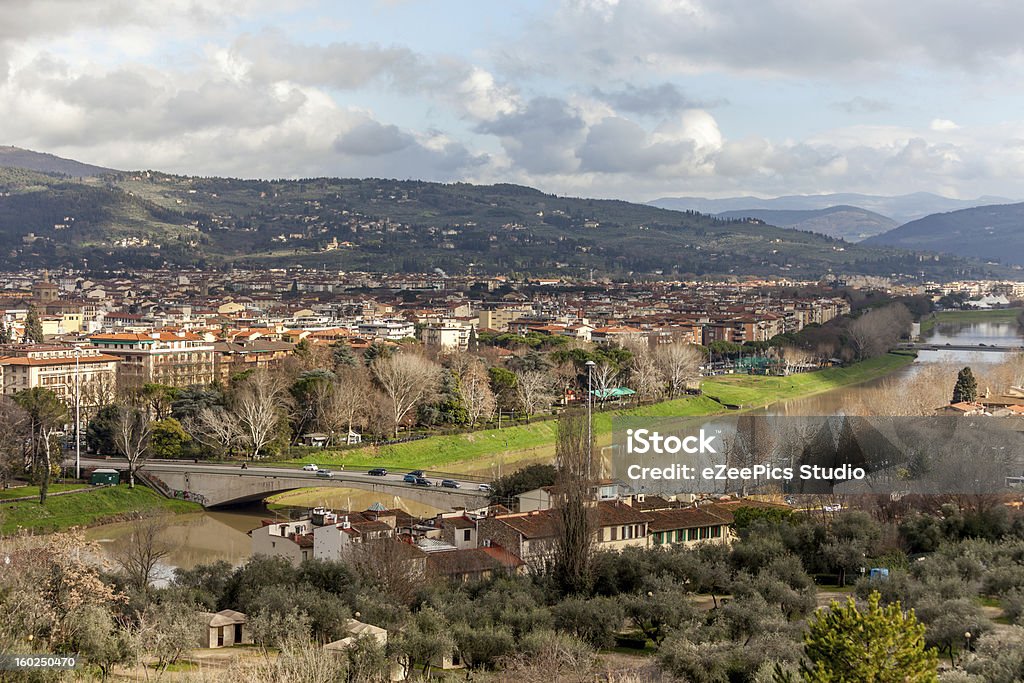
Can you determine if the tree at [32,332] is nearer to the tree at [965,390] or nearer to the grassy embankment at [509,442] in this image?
the grassy embankment at [509,442]

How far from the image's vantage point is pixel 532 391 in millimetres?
49656

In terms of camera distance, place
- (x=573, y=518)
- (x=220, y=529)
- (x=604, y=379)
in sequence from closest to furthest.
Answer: (x=573, y=518) → (x=220, y=529) → (x=604, y=379)

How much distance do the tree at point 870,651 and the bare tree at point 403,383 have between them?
31.6 meters

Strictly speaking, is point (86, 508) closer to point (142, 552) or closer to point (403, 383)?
point (142, 552)

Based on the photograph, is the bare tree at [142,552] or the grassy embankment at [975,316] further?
the grassy embankment at [975,316]

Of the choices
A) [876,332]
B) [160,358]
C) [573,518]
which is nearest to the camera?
[573,518]

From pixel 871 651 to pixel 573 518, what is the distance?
28.1ft

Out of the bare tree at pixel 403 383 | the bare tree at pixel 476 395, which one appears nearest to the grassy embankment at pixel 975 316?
the bare tree at pixel 476 395

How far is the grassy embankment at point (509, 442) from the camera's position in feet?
129

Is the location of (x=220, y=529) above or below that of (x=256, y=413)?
below

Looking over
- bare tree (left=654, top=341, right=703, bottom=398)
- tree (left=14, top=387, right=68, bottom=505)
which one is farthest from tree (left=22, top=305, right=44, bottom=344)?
bare tree (left=654, top=341, right=703, bottom=398)

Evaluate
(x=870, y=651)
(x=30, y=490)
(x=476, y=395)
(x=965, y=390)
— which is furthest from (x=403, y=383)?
(x=870, y=651)

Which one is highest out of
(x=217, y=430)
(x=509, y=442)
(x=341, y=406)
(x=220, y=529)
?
(x=341, y=406)

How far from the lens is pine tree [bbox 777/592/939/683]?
10992mm
